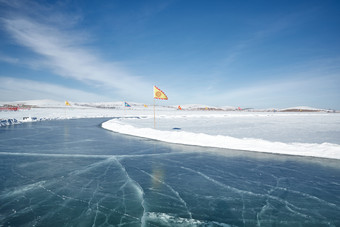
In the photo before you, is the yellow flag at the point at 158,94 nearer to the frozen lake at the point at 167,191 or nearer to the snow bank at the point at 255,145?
the snow bank at the point at 255,145

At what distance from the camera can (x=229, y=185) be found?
429 centimetres

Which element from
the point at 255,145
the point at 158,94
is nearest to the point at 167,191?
the point at 255,145

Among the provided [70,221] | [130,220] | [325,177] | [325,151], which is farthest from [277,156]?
[70,221]

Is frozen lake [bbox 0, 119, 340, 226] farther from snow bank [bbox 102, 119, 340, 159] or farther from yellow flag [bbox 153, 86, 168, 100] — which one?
yellow flag [bbox 153, 86, 168, 100]

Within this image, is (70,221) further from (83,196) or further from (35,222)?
(83,196)

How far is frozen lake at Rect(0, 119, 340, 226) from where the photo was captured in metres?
2.97

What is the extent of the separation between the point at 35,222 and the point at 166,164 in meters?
3.69

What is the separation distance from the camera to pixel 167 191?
13.1 ft

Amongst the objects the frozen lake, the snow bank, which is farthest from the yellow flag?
the frozen lake

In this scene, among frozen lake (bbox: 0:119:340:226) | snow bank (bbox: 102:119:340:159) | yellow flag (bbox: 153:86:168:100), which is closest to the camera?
frozen lake (bbox: 0:119:340:226)

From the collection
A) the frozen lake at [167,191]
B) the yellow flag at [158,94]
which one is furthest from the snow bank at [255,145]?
the yellow flag at [158,94]

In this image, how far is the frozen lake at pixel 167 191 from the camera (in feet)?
9.73

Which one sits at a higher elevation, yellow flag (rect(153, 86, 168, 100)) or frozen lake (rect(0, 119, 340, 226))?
yellow flag (rect(153, 86, 168, 100))

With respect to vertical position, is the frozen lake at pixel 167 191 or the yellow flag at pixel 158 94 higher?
the yellow flag at pixel 158 94
